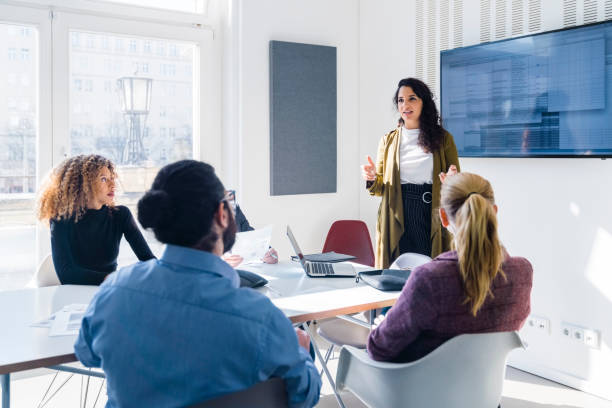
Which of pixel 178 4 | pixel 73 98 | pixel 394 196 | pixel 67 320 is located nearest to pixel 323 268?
pixel 394 196

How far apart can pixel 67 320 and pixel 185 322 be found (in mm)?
982

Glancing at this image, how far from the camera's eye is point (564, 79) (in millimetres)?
3359

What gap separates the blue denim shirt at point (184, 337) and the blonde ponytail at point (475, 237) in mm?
639

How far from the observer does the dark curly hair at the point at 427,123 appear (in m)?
3.46

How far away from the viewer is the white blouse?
3.51 meters

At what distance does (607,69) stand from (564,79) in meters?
0.26

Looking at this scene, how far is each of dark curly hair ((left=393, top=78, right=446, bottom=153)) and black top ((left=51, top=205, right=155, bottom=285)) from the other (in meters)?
1.80

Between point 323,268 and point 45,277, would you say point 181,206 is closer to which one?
point 323,268

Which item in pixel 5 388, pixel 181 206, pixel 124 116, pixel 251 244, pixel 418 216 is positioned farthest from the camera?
pixel 124 116

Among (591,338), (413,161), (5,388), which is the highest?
(413,161)

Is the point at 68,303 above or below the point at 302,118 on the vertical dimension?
below

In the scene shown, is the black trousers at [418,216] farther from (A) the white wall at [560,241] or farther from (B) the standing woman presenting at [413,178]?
(A) the white wall at [560,241]

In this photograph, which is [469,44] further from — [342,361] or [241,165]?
[342,361]

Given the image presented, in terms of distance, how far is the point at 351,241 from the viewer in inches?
172
